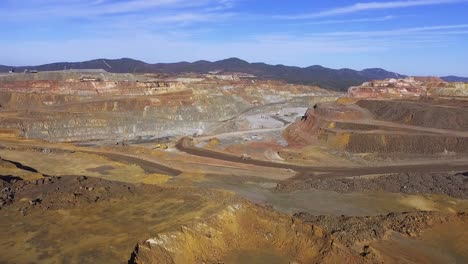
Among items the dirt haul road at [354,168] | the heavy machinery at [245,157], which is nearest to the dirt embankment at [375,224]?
the dirt haul road at [354,168]

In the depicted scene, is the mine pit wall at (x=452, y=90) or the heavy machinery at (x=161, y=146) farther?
the mine pit wall at (x=452, y=90)

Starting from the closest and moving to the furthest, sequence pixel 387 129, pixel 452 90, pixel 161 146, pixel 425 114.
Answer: pixel 161 146 < pixel 387 129 < pixel 425 114 < pixel 452 90

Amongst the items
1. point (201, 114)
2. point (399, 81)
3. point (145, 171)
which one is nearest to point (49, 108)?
point (201, 114)

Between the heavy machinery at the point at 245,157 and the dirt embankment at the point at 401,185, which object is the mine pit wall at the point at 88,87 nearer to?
the heavy machinery at the point at 245,157

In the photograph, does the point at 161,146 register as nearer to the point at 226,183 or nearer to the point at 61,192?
the point at 226,183

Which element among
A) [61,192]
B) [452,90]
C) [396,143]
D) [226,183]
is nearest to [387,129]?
[396,143]

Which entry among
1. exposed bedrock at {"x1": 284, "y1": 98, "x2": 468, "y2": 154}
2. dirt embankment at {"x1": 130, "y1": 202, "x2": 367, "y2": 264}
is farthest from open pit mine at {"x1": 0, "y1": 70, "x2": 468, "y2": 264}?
exposed bedrock at {"x1": 284, "y1": 98, "x2": 468, "y2": 154}
